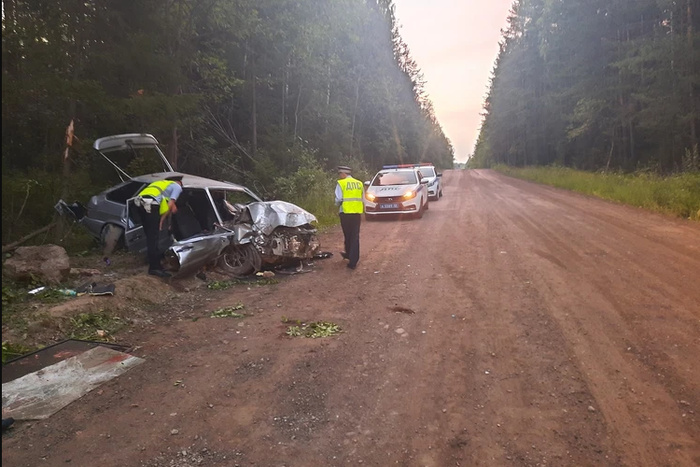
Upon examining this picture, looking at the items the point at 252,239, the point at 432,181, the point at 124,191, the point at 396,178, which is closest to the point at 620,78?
the point at 432,181

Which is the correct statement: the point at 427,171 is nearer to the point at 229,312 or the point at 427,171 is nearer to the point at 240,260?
the point at 240,260

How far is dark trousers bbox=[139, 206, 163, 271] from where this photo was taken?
7.67 metres

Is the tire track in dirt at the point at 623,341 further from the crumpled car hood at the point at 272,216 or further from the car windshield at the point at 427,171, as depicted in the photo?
the car windshield at the point at 427,171

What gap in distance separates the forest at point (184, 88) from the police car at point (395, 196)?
3505mm

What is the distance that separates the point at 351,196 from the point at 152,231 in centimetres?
358

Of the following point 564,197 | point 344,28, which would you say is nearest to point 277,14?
point 344,28

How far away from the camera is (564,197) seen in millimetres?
20547

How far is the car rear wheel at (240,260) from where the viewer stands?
27.6 feet

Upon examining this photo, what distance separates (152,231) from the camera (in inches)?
304

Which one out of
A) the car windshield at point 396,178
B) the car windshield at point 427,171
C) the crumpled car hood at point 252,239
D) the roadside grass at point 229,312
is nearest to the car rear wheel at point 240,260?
the crumpled car hood at point 252,239

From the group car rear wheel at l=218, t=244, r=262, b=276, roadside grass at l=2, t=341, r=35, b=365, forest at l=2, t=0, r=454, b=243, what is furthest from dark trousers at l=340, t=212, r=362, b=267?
roadside grass at l=2, t=341, r=35, b=365

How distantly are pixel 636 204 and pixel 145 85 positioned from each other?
15703mm

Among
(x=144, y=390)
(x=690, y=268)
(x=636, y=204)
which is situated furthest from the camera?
(x=636, y=204)

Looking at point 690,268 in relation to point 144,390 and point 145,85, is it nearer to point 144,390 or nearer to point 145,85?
point 144,390
